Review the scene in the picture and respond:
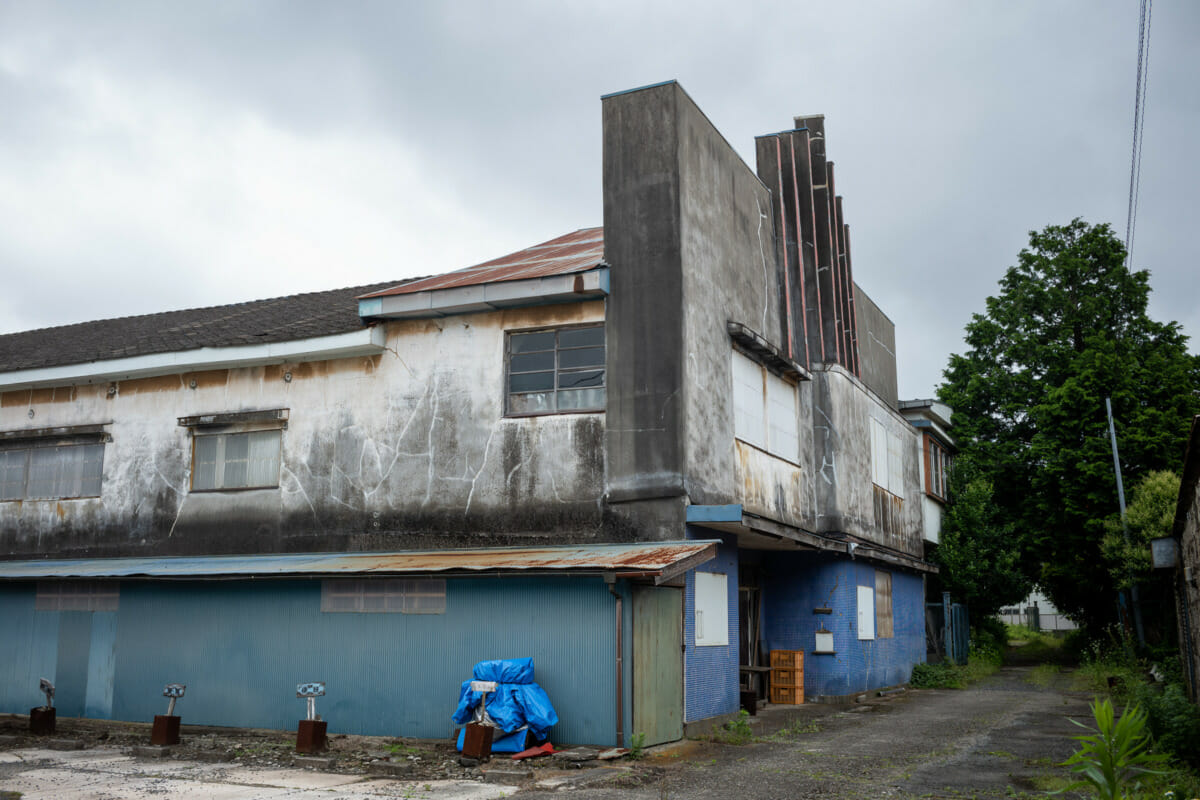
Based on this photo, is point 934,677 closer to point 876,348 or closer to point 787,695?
point 787,695

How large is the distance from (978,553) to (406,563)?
21156 millimetres

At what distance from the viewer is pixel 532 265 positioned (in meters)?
16.9

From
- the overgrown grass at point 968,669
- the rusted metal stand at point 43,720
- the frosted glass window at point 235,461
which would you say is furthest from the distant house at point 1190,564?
the rusted metal stand at point 43,720

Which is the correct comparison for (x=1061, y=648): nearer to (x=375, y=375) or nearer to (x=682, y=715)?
(x=682, y=715)

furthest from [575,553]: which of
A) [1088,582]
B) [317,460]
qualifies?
[1088,582]

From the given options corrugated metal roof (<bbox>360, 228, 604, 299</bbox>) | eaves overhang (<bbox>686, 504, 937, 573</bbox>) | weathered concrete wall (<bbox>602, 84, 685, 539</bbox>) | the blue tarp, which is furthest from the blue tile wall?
corrugated metal roof (<bbox>360, 228, 604, 299</bbox>)

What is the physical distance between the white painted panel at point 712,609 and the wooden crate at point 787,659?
455 centimetres

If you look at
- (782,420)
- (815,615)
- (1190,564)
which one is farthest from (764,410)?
(1190,564)

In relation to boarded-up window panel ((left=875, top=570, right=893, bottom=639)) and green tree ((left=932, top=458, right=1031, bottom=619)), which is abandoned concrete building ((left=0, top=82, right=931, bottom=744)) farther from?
green tree ((left=932, top=458, right=1031, bottom=619))

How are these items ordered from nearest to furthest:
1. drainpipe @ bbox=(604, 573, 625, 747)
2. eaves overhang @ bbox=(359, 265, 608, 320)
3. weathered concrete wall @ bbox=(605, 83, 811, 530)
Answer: drainpipe @ bbox=(604, 573, 625, 747) → weathered concrete wall @ bbox=(605, 83, 811, 530) → eaves overhang @ bbox=(359, 265, 608, 320)

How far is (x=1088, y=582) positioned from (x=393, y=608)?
23300 millimetres

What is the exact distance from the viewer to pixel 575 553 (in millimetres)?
13938

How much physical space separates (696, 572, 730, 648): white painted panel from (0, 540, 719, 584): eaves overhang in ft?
2.14

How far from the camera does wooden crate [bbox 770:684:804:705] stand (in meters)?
19.7
